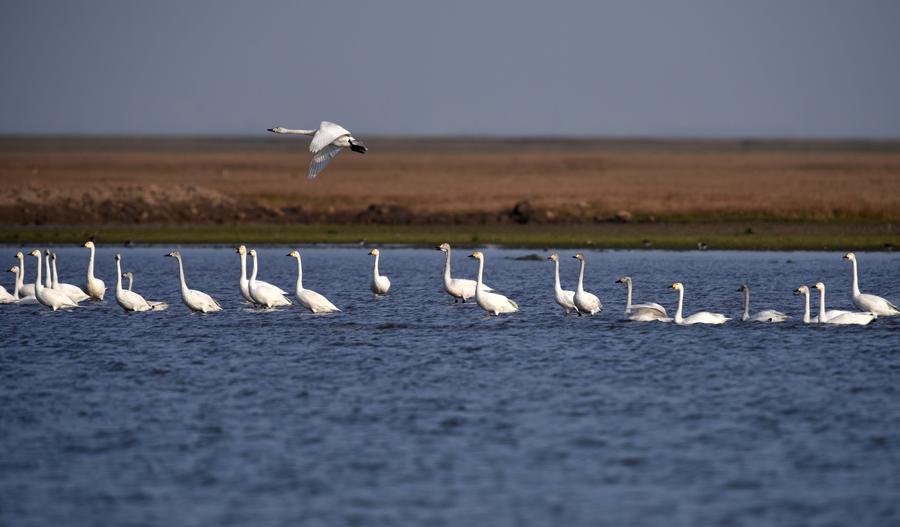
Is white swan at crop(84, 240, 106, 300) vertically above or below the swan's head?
below

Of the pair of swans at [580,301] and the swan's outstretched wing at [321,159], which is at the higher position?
the swan's outstretched wing at [321,159]

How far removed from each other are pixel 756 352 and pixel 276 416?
23.0 ft

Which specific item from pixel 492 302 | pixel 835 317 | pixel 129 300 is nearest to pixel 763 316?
pixel 835 317

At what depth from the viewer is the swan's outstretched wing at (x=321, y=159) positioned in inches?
719

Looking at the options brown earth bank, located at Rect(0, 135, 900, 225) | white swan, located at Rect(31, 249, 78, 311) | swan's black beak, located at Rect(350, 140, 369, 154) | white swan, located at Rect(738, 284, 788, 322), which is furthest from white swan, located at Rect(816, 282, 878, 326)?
brown earth bank, located at Rect(0, 135, 900, 225)

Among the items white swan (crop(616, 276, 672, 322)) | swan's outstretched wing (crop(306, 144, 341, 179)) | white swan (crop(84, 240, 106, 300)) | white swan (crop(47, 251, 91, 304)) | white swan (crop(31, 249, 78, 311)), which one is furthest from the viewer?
white swan (crop(84, 240, 106, 300))

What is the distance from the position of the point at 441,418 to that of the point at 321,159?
21.3 feet

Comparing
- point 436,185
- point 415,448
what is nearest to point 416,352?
point 415,448

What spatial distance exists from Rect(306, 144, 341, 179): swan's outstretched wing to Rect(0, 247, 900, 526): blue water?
2388 mm

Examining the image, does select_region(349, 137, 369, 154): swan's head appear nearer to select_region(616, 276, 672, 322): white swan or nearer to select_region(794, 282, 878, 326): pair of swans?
select_region(616, 276, 672, 322): white swan

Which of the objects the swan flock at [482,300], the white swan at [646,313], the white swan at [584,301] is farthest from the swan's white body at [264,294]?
the white swan at [646,313]

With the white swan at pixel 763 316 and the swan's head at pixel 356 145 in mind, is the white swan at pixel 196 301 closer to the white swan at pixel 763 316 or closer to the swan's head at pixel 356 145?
the swan's head at pixel 356 145

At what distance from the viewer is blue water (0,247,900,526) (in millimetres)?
10195

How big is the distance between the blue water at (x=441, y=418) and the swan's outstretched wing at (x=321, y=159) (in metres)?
2.39
